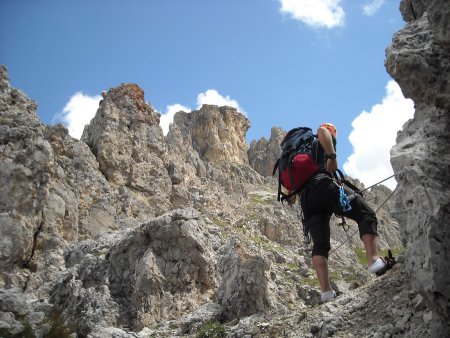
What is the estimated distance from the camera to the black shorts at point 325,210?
7.26 metres

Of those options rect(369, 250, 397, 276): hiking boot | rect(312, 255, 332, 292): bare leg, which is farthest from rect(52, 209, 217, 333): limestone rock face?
rect(369, 250, 397, 276): hiking boot

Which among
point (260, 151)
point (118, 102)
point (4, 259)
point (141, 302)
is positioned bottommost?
point (141, 302)

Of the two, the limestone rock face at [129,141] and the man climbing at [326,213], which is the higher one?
the limestone rock face at [129,141]

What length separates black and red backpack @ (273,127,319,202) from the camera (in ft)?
24.5

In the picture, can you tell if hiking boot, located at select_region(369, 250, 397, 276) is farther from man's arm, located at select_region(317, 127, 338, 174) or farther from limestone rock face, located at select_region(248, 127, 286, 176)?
limestone rock face, located at select_region(248, 127, 286, 176)

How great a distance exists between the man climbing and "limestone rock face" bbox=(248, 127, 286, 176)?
9935cm

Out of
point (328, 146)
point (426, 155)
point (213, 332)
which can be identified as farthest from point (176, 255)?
point (426, 155)

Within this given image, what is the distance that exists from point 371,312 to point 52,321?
657cm

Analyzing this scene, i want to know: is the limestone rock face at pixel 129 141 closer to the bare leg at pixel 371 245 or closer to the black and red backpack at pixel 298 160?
the black and red backpack at pixel 298 160

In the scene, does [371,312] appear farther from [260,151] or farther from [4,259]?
[260,151]

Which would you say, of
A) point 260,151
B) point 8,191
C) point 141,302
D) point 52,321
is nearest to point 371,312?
point 52,321

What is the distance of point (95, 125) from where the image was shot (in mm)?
50156

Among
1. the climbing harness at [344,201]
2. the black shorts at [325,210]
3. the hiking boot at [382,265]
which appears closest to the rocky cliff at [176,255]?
the hiking boot at [382,265]

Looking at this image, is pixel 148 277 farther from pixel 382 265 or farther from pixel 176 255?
pixel 382 265
